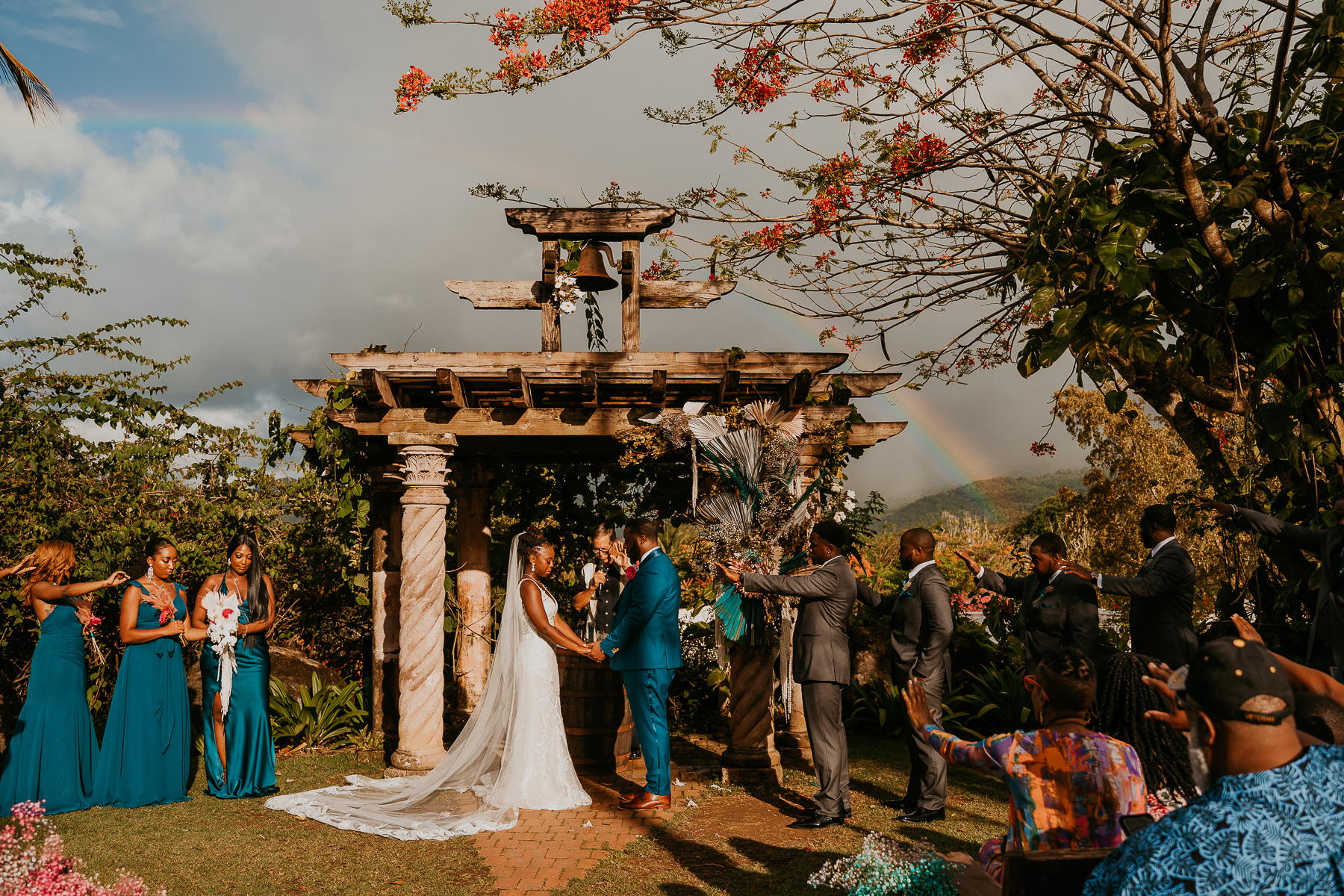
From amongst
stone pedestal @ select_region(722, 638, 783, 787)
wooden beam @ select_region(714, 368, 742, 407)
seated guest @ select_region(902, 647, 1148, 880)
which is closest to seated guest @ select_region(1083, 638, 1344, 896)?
seated guest @ select_region(902, 647, 1148, 880)

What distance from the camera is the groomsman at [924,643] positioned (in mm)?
5938

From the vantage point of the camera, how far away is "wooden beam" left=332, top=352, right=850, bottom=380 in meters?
7.12

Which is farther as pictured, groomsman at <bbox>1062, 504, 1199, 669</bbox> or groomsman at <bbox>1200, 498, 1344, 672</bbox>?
groomsman at <bbox>1062, 504, 1199, 669</bbox>

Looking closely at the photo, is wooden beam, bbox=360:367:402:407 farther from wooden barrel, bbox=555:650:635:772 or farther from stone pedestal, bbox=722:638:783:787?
stone pedestal, bbox=722:638:783:787

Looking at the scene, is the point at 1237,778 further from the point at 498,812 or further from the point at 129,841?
the point at 129,841

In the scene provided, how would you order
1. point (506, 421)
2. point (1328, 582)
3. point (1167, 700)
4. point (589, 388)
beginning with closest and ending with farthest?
point (1167, 700) → point (1328, 582) → point (589, 388) → point (506, 421)

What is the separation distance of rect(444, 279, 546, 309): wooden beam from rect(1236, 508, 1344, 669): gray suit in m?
5.49

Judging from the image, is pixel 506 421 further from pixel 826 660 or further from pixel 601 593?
pixel 826 660

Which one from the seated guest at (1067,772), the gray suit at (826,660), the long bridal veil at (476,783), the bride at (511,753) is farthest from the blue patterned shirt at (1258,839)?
the bride at (511,753)

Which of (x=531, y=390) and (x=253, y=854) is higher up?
(x=531, y=390)

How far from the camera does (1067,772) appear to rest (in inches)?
113

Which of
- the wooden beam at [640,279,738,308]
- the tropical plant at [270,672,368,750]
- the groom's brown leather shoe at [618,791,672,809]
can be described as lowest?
the groom's brown leather shoe at [618,791,672,809]

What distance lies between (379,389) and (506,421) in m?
1.07

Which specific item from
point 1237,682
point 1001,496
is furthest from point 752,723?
point 1001,496
